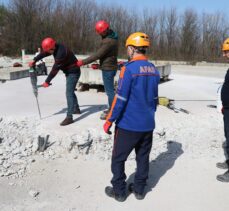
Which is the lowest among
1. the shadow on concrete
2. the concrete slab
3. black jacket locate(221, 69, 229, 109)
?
the shadow on concrete

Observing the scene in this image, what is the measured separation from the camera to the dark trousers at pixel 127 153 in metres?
3.44

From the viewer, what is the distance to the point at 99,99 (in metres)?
8.86

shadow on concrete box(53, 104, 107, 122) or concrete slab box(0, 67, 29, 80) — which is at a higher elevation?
concrete slab box(0, 67, 29, 80)

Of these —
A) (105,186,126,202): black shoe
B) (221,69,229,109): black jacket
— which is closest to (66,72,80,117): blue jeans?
(105,186,126,202): black shoe

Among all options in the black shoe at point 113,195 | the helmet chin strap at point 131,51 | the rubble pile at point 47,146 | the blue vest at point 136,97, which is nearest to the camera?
the blue vest at point 136,97

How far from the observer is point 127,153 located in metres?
3.49

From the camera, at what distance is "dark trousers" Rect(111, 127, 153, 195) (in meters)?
3.44

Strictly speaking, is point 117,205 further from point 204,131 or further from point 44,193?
point 204,131

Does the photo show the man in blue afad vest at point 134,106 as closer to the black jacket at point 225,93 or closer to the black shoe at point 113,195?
the black shoe at point 113,195

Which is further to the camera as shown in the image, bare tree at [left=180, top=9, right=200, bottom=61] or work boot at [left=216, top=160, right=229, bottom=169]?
bare tree at [left=180, top=9, right=200, bottom=61]

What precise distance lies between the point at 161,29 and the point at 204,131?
2510cm

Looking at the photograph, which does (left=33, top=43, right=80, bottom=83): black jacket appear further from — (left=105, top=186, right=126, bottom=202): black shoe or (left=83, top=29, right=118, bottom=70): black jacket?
(left=105, top=186, right=126, bottom=202): black shoe

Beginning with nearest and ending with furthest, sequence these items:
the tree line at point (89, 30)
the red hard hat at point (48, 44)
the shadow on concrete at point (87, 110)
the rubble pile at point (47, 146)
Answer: the rubble pile at point (47, 146), the red hard hat at point (48, 44), the shadow on concrete at point (87, 110), the tree line at point (89, 30)

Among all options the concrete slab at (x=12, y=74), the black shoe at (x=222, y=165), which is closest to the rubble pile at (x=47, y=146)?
the black shoe at (x=222, y=165)
